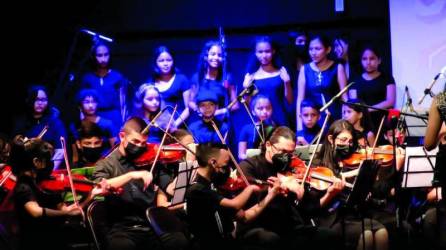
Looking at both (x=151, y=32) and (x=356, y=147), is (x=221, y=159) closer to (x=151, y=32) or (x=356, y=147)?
(x=356, y=147)

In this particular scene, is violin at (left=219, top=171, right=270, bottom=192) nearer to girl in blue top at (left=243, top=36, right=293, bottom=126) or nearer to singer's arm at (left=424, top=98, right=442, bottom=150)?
singer's arm at (left=424, top=98, right=442, bottom=150)

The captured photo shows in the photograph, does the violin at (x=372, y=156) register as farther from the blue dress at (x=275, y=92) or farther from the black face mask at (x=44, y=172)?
the black face mask at (x=44, y=172)

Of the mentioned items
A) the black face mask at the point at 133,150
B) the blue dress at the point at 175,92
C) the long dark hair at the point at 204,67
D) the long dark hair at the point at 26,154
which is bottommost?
the black face mask at the point at 133,150

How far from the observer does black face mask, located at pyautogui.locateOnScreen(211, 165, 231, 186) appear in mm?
4777

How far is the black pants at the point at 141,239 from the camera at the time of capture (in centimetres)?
468

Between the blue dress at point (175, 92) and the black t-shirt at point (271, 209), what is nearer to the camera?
the black t-shirt at point (271, 209)

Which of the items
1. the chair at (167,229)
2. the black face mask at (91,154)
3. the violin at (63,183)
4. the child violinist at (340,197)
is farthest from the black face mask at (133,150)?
the child violinist at (340,197)

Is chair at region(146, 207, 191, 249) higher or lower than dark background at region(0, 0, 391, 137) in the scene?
lower

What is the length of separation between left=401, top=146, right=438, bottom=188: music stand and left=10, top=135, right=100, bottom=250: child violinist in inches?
86.9

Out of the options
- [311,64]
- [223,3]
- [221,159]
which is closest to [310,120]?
[311,64]

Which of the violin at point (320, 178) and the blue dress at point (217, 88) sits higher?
the blue dress at point (217, 88)

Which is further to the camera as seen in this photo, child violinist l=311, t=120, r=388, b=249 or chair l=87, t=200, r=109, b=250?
child violinist l=311, t=120, r=388, b=249

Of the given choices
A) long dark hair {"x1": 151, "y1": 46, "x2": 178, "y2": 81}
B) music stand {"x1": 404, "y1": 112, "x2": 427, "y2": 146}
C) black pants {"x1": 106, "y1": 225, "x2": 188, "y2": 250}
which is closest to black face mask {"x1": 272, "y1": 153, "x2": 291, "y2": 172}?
black pants {"x1": 106, "y1": 225, "x2": 188, "y2": 250}

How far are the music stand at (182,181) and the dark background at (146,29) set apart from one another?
10.4 feet
